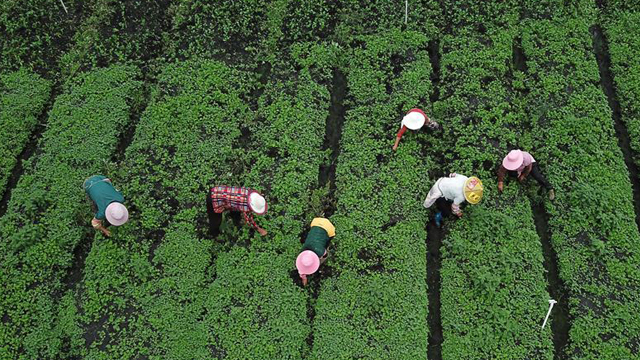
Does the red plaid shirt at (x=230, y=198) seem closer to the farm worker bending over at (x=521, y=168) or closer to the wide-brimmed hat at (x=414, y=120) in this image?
the wide-brimmed hat at (x=414, y=120)

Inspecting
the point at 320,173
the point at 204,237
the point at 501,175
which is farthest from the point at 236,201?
the point at 501,175

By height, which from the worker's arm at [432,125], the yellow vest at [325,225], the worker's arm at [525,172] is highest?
the worker's arm at [432,125]

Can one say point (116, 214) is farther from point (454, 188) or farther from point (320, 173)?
point (454, 188)

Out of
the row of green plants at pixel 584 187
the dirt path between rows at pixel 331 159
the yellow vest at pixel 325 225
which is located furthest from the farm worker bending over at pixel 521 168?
the yellow vest at pixel 325 225

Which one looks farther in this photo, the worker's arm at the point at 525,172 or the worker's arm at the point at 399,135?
the worker's arm at the point at 399,135

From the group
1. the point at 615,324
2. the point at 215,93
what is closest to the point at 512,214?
the point at 615,324

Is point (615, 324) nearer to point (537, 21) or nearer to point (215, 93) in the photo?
point (537, 21)

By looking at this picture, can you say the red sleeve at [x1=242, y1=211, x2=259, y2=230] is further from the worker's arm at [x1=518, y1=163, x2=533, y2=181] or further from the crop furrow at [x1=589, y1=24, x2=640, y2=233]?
the crop furrow at [x1=589, y1=24, x2=640, y2=233]
